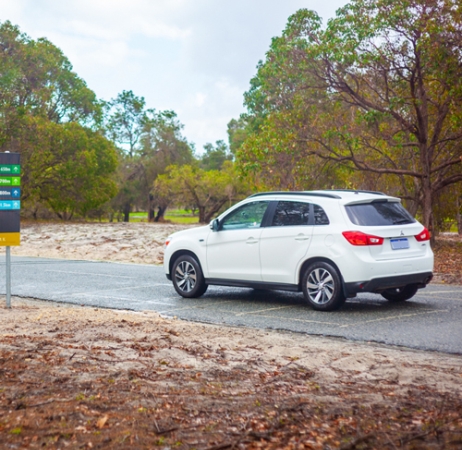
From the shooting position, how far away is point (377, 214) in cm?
1080

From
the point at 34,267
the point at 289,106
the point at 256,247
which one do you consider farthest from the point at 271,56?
the point at 256,247

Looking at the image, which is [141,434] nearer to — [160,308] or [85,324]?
[85,324]

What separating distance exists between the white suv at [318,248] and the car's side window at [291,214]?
16mm

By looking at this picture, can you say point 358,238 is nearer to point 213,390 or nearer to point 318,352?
point 318,352

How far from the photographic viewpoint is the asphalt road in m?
8.84

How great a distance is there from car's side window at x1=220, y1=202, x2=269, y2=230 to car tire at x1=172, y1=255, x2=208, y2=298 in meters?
0.86

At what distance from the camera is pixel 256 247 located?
1145 centimetres

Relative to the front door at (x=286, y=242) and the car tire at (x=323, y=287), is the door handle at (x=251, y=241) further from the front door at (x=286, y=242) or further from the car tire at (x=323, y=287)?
the car tire at (x=323, y=287)

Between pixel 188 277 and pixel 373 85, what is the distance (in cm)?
1397

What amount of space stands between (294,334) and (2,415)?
15.1ft

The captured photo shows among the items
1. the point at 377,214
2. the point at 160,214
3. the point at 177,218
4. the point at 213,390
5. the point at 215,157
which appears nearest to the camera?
the point at 213,390

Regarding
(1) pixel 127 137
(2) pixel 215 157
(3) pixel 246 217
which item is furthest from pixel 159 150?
(3) pixel 246 217

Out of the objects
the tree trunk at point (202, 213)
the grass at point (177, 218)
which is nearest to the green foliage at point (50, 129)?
the tree trunk at point (202, 213)

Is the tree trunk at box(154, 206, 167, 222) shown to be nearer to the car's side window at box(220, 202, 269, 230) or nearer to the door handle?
the car's side window at box(220, 202, 269, 230)
